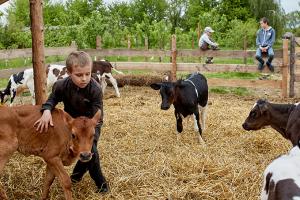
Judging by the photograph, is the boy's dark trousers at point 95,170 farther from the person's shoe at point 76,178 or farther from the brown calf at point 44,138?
the brown calf at point 44,138

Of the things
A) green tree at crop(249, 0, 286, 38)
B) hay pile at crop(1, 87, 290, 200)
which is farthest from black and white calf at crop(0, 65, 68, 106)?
green tree at crop(249, 0, 286, 38)

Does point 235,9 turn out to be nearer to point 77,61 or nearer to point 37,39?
point 37,39

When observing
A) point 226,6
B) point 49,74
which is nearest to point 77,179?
point 49,74

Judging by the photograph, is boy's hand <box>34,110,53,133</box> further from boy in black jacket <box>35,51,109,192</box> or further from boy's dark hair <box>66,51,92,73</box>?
boy's dark hair <box>66,51,92,73</box>

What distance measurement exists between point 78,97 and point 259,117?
311 centimetres

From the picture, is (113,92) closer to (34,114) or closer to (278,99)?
(278,99)

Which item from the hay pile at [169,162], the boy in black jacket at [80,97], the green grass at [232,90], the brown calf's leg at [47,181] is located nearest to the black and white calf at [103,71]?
the green grass at [232,90]

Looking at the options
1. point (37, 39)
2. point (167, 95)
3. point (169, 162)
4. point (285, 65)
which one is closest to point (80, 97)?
point (37, 39)

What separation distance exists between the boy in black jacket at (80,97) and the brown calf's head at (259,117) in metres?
2.78

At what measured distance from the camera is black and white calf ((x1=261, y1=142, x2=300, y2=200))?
2.76 meters

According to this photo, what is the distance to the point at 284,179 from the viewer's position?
9.41 ft

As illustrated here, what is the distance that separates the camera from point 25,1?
47.4 metres

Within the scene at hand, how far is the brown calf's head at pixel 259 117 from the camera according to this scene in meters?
6.46

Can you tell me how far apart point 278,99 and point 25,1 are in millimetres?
41152
